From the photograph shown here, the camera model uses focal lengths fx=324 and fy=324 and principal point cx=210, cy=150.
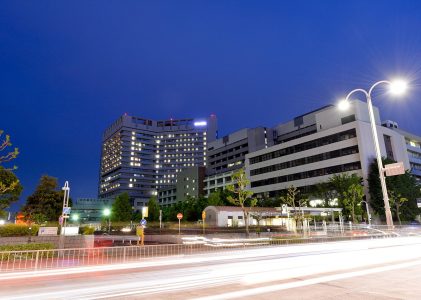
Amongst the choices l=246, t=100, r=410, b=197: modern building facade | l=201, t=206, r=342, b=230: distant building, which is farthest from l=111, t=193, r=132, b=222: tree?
l=246, t=100, r=410, b=197: modern building facade

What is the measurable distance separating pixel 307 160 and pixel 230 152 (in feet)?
178

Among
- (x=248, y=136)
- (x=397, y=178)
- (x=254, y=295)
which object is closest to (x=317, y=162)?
(x=397, y=178)

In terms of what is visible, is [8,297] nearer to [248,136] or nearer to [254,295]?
[254,295]

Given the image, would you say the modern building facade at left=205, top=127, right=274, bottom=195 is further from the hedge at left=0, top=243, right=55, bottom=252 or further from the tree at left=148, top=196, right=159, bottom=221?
the hedge at left=0, top=243, right=55, bottom=252

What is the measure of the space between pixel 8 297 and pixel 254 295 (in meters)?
6.23

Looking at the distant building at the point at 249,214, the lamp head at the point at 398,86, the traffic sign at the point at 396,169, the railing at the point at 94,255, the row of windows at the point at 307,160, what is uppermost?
the row of windows at the point at 307,160

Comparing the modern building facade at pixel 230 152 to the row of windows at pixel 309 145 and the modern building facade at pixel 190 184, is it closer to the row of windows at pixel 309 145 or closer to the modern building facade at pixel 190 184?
the modern building facade at pixel 190 184

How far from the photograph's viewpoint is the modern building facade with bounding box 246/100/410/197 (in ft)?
221

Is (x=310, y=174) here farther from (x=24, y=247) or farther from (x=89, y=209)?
(x=89, y=209)

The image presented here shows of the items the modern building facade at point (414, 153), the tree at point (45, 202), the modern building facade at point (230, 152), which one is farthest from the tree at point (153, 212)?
the modern building facade at point (414, 153)

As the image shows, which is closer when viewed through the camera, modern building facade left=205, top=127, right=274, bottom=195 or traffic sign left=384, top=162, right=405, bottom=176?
traffic sign left=384, top=162, right=405, bottom=176

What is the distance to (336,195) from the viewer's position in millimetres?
64312

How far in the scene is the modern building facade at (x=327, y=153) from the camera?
67250 mm

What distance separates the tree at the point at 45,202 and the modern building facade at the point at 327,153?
54.5 meters
